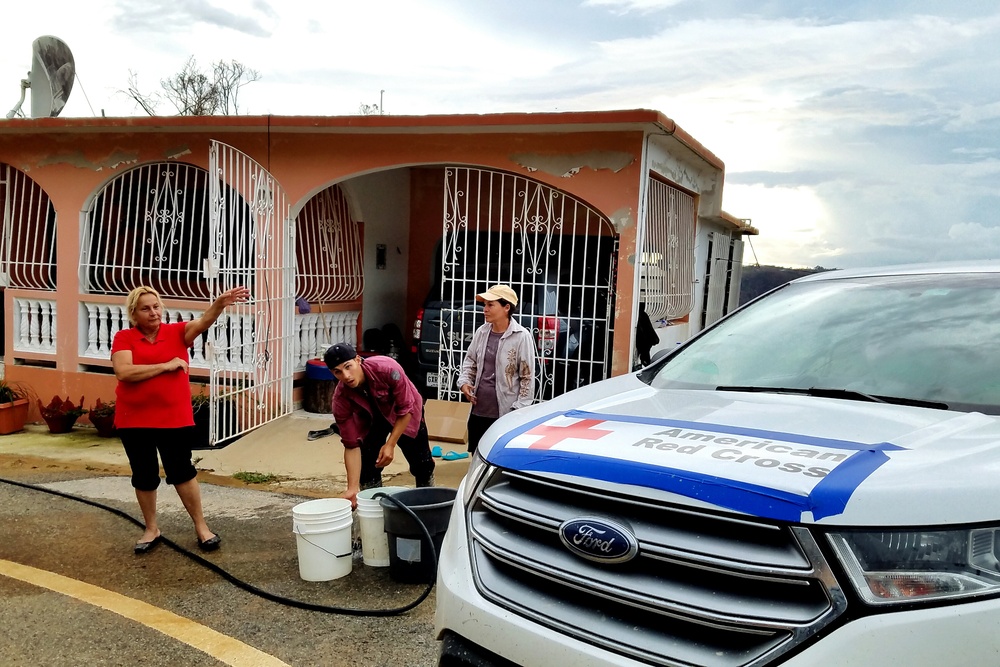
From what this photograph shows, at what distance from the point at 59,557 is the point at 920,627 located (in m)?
4.50

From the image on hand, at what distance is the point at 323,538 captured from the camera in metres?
3.91

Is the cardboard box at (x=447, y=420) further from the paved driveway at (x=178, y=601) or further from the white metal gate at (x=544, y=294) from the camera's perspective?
the paved driveway at (x=178, y=601)

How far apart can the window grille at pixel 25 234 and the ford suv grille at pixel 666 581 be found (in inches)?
325

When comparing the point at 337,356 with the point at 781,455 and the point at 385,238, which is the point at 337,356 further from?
the point at 385,238

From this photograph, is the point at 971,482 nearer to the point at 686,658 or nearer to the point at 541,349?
the point at 686,658

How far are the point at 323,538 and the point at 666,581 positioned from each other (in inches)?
103

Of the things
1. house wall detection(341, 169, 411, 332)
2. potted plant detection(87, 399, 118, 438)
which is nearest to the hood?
potted plant detection(87, 399, 118, 438)

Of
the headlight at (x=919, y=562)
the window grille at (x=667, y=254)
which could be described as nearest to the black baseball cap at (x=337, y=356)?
the headlight at (x=919, y=562)

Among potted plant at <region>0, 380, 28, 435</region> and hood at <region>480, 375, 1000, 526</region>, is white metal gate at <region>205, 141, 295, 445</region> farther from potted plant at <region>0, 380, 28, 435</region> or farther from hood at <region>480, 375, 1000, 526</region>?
hood at <region>480, 375, 1000, 526</region>

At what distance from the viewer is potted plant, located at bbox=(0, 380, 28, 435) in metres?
7.97

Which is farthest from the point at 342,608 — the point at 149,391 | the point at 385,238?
the point at 385,238

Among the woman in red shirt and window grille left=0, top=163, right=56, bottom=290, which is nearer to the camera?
the woman in red shirt

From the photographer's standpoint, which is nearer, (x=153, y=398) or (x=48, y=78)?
(x=153, y=398)

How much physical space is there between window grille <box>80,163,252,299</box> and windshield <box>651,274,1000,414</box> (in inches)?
249
